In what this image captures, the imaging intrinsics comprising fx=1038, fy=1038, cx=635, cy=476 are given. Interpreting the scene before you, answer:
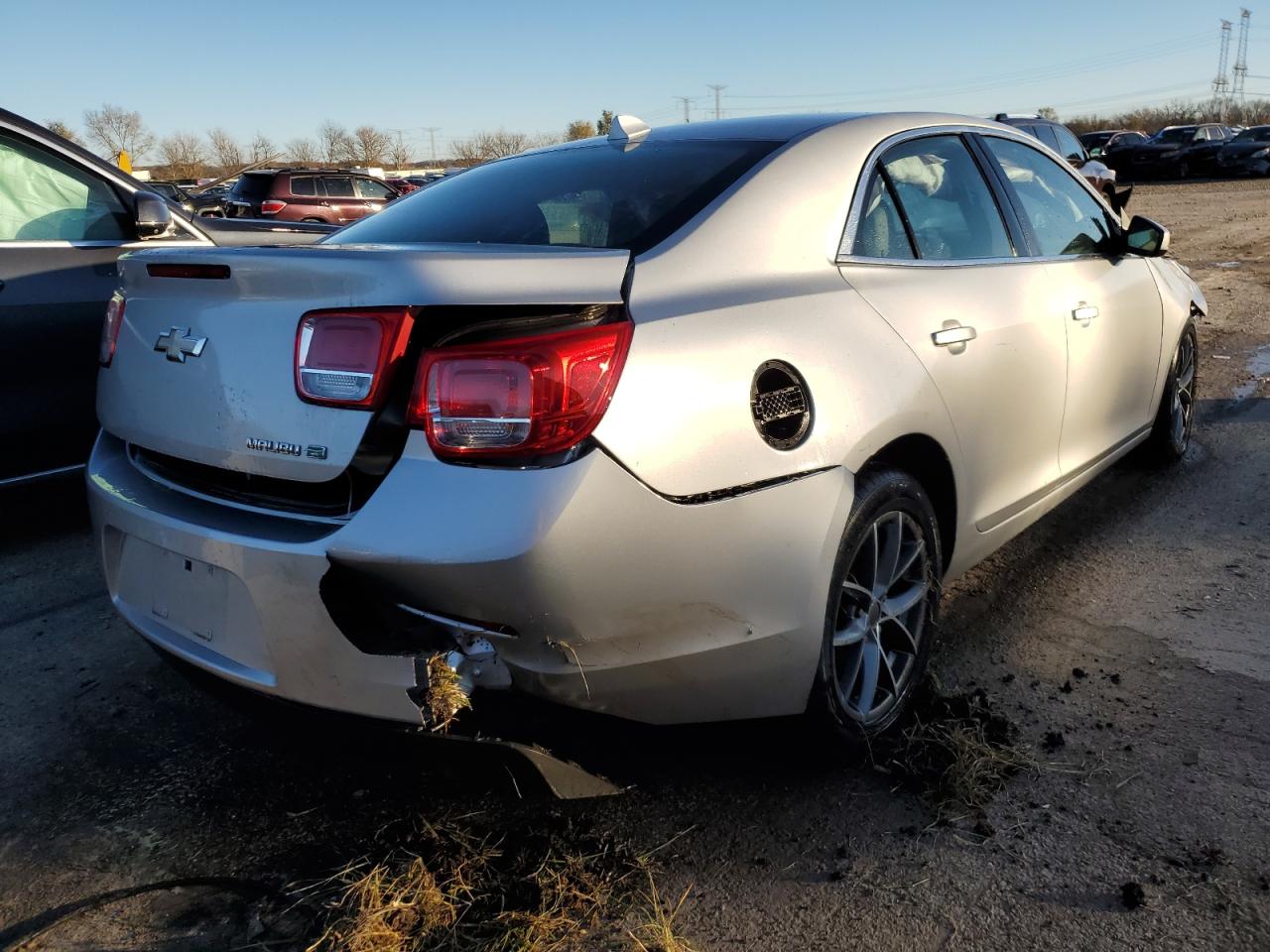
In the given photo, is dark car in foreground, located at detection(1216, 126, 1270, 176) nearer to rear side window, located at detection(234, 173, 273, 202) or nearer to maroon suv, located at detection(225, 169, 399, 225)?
maroon suv, located at detection(225, 169, 399, 225)

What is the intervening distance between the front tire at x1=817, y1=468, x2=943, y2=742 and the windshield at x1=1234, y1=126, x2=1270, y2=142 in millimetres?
34301

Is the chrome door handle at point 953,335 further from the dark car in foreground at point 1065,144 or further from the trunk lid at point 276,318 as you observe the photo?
the dark car in foreground at point 1065,144

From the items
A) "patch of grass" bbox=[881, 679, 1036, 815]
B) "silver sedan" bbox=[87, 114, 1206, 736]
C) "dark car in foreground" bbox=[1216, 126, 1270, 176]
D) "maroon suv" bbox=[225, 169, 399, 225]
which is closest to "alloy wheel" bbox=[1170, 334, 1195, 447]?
"silver sedan" bbox=[87, 114, 1206, 736]

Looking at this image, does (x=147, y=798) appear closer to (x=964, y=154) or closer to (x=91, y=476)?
(x=91, y=476)

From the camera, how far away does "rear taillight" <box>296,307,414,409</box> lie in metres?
1.88

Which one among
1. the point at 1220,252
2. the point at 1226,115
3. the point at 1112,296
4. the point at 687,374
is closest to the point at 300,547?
the point at 687,374

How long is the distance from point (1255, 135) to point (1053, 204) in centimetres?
3592

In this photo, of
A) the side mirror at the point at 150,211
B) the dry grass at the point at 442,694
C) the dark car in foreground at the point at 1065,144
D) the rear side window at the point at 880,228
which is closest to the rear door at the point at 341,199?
the dark car in foreground at the point at 1065,144

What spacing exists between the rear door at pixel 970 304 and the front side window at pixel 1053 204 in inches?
8.5

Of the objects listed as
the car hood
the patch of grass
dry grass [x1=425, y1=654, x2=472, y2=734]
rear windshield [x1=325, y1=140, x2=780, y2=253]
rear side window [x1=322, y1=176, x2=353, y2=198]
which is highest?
rear side window [x1=322, y1=176, x2=353, y2=198]

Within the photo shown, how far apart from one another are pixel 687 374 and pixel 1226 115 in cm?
10010

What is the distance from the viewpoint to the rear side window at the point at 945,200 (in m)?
2.87

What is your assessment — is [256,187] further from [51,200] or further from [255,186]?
[51,200]

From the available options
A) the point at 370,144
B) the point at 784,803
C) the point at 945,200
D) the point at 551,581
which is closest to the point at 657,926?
the point at 784,803
